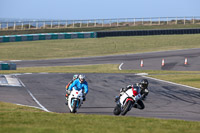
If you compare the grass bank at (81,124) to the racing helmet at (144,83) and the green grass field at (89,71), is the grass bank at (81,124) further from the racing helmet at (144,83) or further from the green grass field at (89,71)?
the racing helmet at (144,83)

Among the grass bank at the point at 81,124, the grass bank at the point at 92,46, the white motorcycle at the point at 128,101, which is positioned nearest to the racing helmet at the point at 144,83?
the white motorcycle at the point at 128,101

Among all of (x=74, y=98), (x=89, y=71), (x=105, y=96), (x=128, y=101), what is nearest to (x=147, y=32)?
(x=89, y=71)

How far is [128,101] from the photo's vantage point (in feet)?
49.8

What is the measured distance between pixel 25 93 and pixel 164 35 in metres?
48.0

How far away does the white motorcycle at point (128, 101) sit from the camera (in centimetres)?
1520

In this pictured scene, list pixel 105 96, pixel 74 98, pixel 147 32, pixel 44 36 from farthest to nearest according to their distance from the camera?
pixel 147 32, pixel 44 36, pixel 105 96, pixel 74 98

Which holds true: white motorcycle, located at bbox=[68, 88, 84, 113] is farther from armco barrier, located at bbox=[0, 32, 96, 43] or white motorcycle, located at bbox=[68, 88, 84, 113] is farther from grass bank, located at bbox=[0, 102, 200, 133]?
armco barrier, located at bbox=[0, 32, 96, 43]

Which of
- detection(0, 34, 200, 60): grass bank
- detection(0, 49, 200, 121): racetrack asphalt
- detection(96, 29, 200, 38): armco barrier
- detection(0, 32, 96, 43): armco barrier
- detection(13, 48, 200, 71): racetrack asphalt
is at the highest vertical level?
detection(96, 29, 200, 38): armco barrier

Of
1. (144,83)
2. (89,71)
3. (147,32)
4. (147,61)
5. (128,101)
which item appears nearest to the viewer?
(128,101)

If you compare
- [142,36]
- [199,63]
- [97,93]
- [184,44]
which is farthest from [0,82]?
[142,36]

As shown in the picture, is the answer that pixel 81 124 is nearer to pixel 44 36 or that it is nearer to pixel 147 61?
pixel 147 61

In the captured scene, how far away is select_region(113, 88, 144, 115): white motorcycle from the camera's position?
15.2 metres

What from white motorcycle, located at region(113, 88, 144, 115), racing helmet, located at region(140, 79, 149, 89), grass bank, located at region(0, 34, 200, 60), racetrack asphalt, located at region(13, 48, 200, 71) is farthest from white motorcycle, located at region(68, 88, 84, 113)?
grass bank, located at region(0, 34, 200, 60)

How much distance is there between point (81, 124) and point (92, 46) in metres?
49.6
